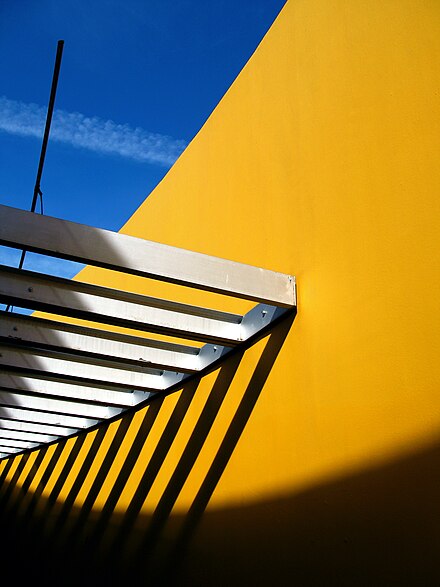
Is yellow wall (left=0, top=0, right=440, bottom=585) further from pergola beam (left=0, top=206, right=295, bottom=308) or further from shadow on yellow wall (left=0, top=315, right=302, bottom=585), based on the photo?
pergola beam (left=0, top=206, right=295, bottom=308)

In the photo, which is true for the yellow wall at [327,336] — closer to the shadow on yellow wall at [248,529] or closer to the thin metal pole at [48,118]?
the shadow on yellow wall at [248,529]

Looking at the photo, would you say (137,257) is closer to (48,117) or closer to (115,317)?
(115,317)

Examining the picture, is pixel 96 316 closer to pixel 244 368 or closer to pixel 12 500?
pixel 244 368

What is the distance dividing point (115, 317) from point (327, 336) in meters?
1.02

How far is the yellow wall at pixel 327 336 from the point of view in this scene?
197 cm

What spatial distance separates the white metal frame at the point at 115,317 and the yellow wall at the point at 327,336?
0.18 metres

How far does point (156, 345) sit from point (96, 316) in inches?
23.4

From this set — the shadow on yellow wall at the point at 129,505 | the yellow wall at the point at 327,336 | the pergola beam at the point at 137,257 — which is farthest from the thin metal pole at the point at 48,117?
the pergola beam at the point at 137,257

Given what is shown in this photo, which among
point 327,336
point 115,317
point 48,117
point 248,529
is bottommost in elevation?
point 248,529

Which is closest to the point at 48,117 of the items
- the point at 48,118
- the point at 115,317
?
the point at 48,118

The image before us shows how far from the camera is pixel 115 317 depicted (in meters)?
2.88

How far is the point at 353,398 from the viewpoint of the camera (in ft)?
7.32

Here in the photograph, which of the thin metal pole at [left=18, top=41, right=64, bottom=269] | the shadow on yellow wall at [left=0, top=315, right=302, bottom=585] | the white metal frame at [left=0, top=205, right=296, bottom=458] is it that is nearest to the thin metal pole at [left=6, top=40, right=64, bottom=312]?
the thin metal pole at [left=18, top=41, right=64, bottom=269]

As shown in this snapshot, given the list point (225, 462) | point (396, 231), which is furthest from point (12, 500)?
point (396, 231)
